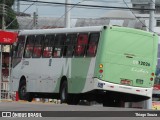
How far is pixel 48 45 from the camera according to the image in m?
27.9

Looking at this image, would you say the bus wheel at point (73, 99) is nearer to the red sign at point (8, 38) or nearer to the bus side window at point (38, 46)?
the bus side window at point (38, 46)

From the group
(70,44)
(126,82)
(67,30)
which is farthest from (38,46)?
(126,82)

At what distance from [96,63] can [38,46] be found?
14.1 ft

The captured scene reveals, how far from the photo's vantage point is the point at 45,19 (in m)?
108

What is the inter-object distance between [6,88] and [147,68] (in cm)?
1947

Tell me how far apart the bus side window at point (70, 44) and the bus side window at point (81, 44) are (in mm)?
259

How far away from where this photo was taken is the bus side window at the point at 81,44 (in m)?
25.8

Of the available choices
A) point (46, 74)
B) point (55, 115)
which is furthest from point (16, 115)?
point (46, 74)

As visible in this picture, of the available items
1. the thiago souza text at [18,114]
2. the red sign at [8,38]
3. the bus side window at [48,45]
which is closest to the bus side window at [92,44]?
the bus side window at [48,45]

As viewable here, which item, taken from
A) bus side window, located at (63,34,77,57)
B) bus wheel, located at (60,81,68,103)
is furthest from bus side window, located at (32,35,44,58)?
bus wheel, located at (60,81,68,103)

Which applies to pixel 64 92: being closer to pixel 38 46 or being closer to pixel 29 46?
pixel 38 46

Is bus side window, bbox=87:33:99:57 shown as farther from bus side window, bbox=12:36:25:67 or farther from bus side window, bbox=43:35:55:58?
bus side window, bbox=12:36:25:67

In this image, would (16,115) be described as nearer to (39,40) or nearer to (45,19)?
(39,40)

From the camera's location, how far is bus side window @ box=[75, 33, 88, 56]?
2575cm
